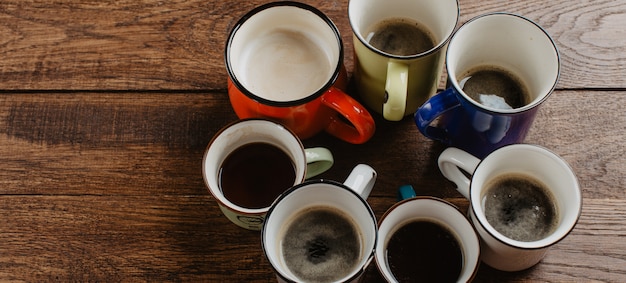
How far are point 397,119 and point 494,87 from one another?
0.17m

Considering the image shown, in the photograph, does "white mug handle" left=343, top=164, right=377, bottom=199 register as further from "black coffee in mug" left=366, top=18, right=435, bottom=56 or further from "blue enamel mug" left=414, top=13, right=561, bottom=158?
"black coffee in mug" left=366, top=18, right=435, bottom=56

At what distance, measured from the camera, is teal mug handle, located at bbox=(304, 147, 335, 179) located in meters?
1.10

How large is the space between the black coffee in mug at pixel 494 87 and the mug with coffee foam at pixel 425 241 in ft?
0.62

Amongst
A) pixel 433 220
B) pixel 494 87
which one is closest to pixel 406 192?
pixel 433 220

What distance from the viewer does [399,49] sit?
119cm

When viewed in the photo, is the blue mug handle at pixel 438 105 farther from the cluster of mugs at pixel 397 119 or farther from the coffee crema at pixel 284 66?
the coffee crema at pixel 284 66

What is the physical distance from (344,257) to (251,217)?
0.13 m

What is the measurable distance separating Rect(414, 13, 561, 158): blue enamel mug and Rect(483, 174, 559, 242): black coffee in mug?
0.19 ft

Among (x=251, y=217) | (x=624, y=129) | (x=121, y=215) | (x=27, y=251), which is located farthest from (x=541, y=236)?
(x=27, y=251)

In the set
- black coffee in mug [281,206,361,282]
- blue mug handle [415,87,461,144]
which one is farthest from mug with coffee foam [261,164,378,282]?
blue mug handle [415,87,461,144]

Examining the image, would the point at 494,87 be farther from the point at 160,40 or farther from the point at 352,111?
the point at 160,40

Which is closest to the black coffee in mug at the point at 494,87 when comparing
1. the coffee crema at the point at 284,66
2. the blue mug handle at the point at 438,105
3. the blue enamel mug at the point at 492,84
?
the blue enamel mug at the point at 492,84

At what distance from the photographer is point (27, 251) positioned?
45.4 inches

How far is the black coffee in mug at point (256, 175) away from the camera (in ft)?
3.65
